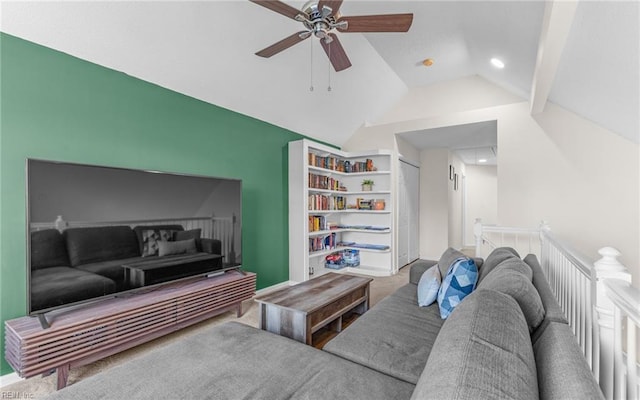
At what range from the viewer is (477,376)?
664 millimetres

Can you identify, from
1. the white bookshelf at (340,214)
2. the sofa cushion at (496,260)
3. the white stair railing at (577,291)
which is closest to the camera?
Answer: the white stair railing at (577,291)

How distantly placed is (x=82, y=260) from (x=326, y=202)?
3.18 m

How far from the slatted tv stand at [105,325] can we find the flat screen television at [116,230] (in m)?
0.10

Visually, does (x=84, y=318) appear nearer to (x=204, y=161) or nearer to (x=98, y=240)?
(x=98, y=240)

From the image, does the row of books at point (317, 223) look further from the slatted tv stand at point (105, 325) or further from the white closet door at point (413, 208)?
the white closet door at point (413, 208)

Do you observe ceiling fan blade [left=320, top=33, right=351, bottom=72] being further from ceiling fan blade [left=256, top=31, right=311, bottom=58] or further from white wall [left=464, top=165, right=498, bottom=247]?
white wall [left=464, top=165, right=498, bottom=247]

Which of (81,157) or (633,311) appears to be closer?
(633,311)

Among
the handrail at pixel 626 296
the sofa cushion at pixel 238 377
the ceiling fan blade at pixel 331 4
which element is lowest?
the sofa cushion at pixel 238 377

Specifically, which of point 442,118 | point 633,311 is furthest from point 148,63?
point 442,118

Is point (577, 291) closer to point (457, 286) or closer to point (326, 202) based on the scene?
point (457, 286)

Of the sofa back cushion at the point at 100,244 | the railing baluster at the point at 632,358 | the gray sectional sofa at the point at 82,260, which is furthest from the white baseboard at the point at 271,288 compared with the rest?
the railing baluster at the point at 632,358

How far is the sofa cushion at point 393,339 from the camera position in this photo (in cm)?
142

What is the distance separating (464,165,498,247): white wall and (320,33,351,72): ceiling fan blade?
24.3ft

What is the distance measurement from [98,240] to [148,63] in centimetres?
153
